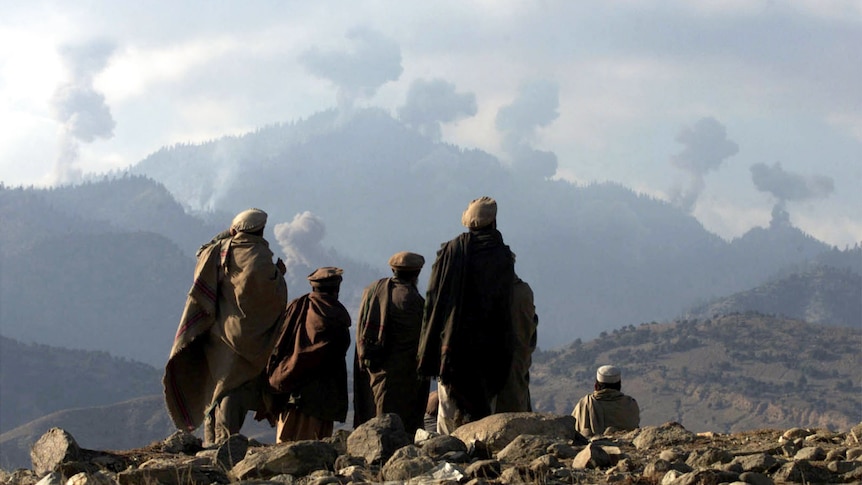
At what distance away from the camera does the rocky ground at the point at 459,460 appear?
524 centimetres

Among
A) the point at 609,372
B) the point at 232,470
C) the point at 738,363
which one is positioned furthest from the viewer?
the point at 738,363

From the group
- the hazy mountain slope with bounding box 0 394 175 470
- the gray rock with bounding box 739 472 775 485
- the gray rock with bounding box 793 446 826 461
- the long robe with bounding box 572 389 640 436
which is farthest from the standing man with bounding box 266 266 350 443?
the hazy mountain slope with bounding box 0 394 175 470

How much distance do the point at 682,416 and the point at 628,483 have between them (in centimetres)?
13765

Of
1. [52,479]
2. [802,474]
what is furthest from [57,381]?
[802,474]

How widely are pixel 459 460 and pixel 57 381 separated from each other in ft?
575

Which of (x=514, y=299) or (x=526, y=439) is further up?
(x=514, y=299)

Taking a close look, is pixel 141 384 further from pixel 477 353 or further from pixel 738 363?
pixel 477 353

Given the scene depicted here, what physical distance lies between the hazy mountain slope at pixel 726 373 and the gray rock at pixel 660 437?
12540 cm

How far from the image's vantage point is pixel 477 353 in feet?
26.0

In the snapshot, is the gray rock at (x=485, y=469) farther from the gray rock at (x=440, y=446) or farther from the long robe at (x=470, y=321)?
the long robe at (x=470, y=321)

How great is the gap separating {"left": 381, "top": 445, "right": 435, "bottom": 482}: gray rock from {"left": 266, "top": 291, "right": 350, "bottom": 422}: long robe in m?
3.32

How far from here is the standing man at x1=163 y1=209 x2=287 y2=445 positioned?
336 inches

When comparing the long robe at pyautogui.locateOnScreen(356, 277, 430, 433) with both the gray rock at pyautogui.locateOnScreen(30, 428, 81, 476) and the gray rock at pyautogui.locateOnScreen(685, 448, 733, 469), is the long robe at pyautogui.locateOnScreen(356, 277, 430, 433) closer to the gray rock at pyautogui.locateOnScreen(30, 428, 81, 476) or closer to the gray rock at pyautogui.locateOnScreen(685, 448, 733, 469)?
the gray rock at pyautogui.locateOnScreen(30, 428, 81, 476)

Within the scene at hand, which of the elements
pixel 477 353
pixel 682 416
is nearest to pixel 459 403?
pixel 477 353
